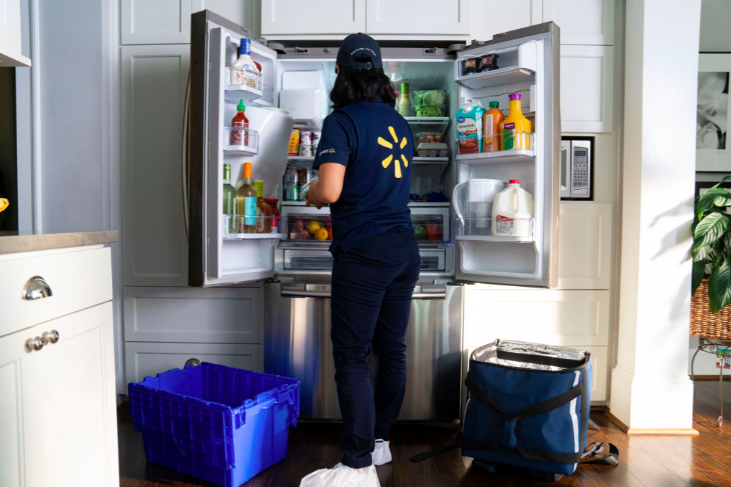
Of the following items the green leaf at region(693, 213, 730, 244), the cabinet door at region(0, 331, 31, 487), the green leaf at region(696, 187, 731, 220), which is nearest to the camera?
the cabinet door at region(0, 331, 31, 487)

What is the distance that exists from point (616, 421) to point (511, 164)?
1354 millimetres

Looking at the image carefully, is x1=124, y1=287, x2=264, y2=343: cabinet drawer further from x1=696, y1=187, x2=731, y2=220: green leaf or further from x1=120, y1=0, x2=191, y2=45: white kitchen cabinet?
x1=696, y1=187, x2=731, y2=220: green leaf

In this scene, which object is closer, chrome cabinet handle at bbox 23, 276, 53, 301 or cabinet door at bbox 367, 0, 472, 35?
chrome cabinet handle at bbox 23, 276, 53, 301

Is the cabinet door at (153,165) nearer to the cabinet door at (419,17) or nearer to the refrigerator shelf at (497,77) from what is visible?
the cabinet door at (419,17)

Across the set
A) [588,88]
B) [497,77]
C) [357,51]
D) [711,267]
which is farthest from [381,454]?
[588,88]

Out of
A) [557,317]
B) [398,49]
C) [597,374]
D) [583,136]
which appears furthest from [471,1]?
[597,374]

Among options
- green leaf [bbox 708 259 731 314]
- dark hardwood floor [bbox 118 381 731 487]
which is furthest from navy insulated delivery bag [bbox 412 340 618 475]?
green leaf [bbox 708 259 731 314]

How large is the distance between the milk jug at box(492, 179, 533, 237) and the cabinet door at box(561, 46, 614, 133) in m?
0.64

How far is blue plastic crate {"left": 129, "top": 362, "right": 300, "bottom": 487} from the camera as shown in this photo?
5.96 feet

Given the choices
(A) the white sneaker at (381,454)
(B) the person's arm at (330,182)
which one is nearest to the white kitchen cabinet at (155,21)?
(B) the person's arm at (330,182)

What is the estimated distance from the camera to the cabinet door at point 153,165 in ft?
8.54

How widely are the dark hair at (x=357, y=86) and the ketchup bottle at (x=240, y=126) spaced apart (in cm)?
50

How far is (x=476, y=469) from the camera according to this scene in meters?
2.02

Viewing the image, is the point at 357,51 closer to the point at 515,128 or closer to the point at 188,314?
the point at 515,128
